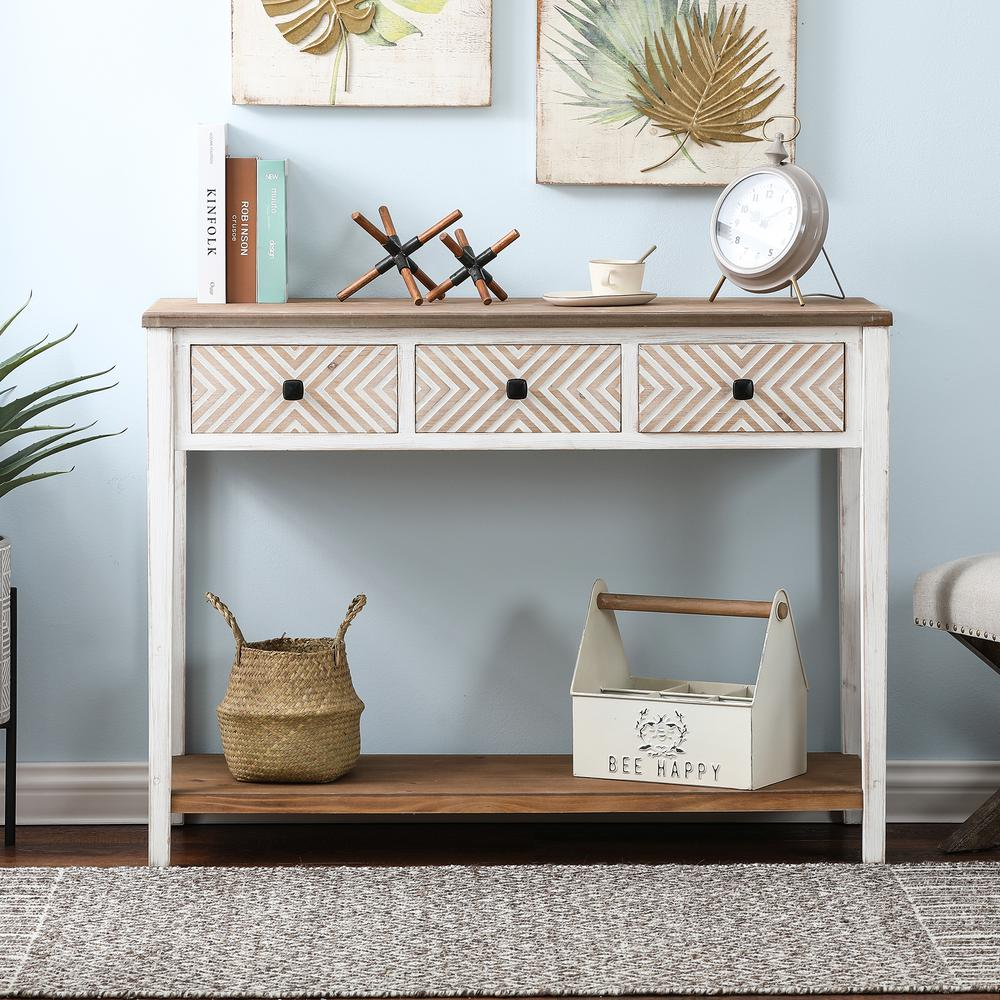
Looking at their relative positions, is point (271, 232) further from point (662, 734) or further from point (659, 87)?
point (662, 734)

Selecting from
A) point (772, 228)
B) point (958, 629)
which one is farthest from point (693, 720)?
point (772, 228)

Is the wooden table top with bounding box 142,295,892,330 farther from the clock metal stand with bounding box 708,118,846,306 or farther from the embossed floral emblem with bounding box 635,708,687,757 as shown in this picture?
the embossed floral emblem with bounding box 635,708,687,757

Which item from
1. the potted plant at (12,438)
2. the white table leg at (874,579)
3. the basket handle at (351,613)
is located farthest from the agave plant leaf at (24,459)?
the white table leg at (874,579)

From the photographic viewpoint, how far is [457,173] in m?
2.30

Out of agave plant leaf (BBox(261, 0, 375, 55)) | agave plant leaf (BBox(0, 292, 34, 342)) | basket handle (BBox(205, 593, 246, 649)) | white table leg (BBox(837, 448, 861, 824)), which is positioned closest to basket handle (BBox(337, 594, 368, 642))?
basket handle (BBox(205, 593, 246, 649))

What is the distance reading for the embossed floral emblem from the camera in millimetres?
2049

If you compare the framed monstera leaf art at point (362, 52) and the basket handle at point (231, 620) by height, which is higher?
the framed monstera leaf art at point (362, 52)

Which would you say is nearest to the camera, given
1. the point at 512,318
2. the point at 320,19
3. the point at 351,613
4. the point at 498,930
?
the point at 498,930

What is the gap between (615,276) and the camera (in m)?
2.06

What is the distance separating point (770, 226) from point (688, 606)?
0.65 m

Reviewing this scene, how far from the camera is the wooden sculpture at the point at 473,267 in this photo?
6.89 ft

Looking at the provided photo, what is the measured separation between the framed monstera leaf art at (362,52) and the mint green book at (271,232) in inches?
8.3

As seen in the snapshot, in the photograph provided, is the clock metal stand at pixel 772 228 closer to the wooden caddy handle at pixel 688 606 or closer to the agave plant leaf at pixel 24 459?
the wooden caddy handle at pixel 688 606

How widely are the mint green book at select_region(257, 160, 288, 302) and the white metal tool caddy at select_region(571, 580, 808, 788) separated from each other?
755 millimetres
